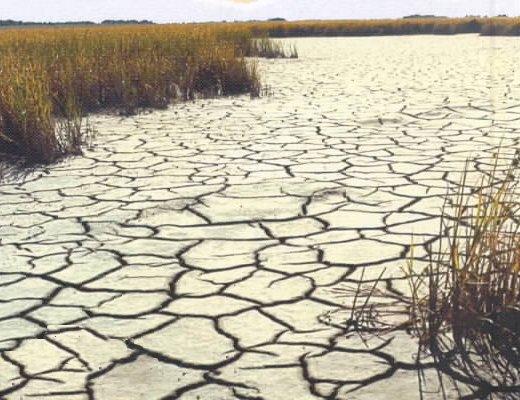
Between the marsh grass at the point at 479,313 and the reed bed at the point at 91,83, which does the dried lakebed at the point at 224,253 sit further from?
the reed bed at the point at 91,83

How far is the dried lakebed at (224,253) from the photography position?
203cm

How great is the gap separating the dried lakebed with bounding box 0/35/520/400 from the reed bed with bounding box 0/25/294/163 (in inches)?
11.4

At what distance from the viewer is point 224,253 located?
9.84 ft

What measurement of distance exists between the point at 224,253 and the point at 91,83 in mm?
4746

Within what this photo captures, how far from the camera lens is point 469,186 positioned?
149 inches

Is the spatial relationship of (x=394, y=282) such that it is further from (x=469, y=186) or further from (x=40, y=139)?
(x=40, y=139)

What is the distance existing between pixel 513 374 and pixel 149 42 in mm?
8903

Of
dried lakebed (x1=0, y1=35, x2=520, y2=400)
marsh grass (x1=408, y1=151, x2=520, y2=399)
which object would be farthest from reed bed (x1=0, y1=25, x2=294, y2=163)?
marsh grass (x1=408, y1=151, x2=520, y2=399)

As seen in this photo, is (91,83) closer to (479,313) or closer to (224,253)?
(224,253)

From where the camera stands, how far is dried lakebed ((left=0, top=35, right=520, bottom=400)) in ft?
6.64

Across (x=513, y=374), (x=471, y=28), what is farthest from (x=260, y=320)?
(x=471, y=28)

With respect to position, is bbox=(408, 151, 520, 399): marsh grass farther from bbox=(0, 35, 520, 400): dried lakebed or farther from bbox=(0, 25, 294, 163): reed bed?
bbox=(0, 25, 294, 163): reed bed

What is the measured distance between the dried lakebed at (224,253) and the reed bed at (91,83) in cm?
29

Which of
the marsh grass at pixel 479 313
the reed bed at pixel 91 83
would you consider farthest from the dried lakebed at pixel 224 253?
the reed bed at pixel 91 83
